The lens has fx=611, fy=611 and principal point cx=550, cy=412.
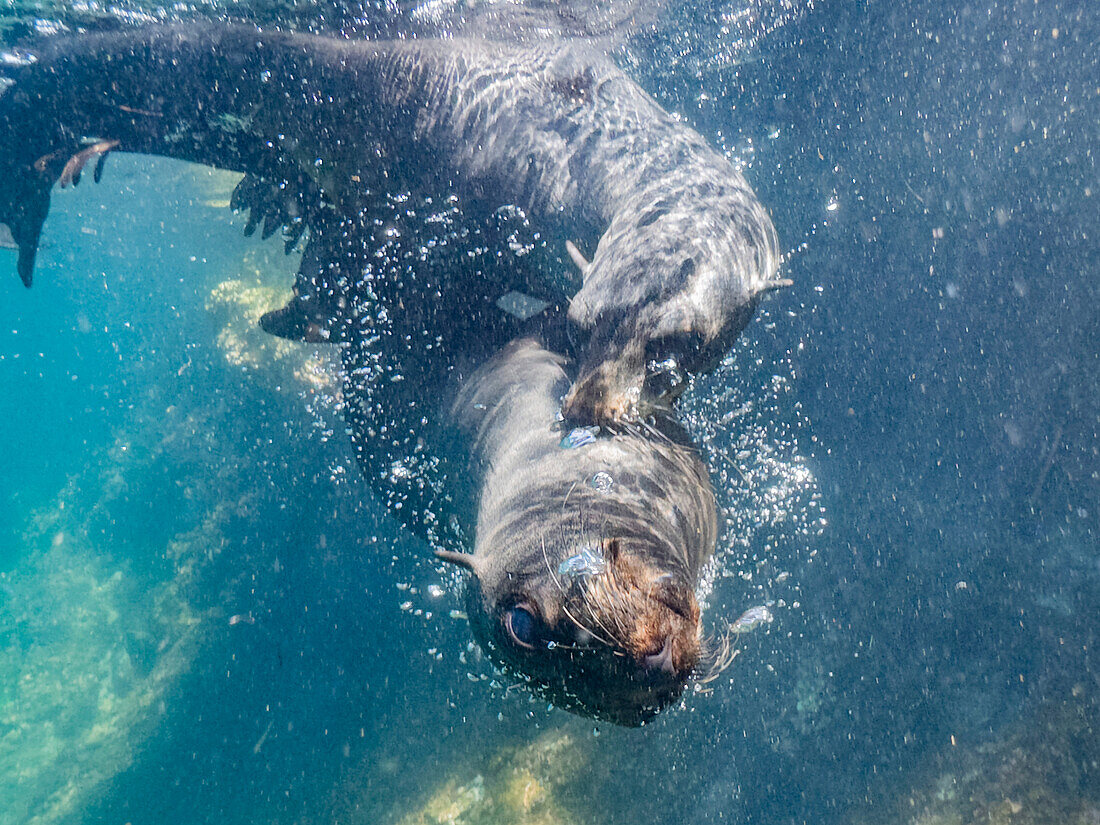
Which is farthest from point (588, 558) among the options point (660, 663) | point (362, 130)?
point (362, 130)

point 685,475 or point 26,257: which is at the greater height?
point 685,475

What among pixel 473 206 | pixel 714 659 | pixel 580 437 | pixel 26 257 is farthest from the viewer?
pixel 26 257

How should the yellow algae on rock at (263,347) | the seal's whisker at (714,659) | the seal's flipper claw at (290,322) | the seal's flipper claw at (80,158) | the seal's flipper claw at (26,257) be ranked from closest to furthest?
1. the seal's whisker at (714,659)
2. the seal's flipper claw at (80,158)
3. the seal's flipper claw at (290,322)
4. the seal's flipper claw at (26,257)
5. the yellow algae on rock at (263,347)

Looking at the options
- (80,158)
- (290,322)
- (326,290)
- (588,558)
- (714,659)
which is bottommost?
(290,322)

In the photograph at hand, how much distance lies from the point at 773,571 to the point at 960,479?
4.29 m

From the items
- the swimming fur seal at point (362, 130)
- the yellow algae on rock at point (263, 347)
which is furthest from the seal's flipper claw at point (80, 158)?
the yellow algae on rock at point (263, 347)

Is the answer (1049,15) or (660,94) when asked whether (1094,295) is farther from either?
(660,94)

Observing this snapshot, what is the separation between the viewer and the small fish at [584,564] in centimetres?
211

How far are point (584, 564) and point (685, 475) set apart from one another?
153cm

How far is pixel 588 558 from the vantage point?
222cm

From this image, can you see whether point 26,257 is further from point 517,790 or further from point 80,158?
point 517,790

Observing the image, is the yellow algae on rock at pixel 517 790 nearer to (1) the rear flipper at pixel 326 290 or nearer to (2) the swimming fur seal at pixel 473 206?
(2) the swimming fur seal at pixel 473 206

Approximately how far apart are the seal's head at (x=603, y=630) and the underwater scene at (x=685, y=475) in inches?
1.3

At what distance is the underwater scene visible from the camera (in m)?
5.69
